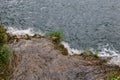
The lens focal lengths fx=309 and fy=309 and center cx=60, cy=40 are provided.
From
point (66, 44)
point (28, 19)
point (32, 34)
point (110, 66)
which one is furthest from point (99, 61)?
point (28, 19)

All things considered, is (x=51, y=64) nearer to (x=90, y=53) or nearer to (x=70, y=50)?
(x=70, y=50)

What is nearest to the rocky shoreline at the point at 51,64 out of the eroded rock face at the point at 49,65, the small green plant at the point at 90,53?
the eroded rock face at the point at 49,65

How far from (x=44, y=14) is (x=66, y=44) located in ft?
10.3

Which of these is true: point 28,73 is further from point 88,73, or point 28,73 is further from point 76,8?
point 76,8

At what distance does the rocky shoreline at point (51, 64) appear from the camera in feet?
34.4

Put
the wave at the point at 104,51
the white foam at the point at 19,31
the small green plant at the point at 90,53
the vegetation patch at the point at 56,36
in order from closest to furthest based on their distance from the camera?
1. the wave at the point at 104,51
2. the small green plant at the point at 90,53
3. the vegetation patch at the point at 56,36
4. the white foam at the point at 19,31

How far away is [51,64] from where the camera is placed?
36.0 ft

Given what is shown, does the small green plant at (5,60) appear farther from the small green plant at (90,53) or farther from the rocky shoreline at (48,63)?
the small green plant at (90,53)

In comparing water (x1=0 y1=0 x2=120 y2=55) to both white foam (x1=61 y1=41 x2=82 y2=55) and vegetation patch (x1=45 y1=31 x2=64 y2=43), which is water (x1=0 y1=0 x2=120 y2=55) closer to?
white foam (x1=61 y1=41 x2=82 y2=55)

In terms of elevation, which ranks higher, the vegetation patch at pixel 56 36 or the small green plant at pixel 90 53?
the vegetation patch at pixel 56 36

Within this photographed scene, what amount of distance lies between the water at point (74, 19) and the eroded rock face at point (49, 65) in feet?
5.51

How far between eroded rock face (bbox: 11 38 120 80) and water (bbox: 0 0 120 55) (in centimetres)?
168

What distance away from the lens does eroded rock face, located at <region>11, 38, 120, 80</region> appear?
1049cm

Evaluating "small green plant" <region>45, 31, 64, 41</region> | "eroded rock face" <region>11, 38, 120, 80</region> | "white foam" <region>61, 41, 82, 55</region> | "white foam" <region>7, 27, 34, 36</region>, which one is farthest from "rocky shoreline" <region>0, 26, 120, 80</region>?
"white foam" <region>7, 27, 34, 36</region>
